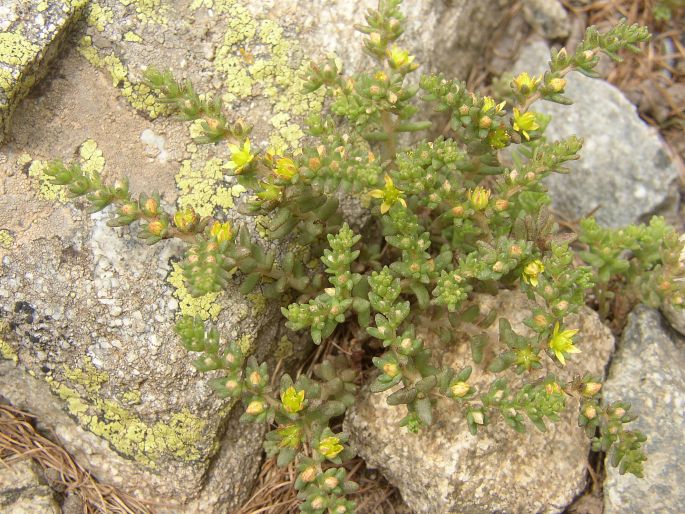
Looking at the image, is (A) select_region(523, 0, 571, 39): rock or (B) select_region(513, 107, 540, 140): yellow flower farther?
(A) select_region(523, 0, 571, 39): rock

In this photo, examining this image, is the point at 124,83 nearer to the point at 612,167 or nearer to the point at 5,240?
the point at 5,240

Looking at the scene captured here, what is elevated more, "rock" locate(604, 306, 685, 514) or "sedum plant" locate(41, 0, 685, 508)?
"sedum plant" locate(41, 0, 685, 508)

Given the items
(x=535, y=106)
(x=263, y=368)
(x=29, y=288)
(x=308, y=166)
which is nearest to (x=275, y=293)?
(x=263, y=368)

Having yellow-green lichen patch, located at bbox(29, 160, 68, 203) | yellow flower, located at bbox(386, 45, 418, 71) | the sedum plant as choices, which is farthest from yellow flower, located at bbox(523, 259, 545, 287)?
yellow-green lichen patch, located at bbox(29, 160, 68, 203)

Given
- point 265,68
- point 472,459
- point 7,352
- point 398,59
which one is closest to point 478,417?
point 472,459

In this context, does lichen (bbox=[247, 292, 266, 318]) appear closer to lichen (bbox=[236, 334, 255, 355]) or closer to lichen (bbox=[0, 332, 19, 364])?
lichen (bbox=[236, 334, 255, 355])
